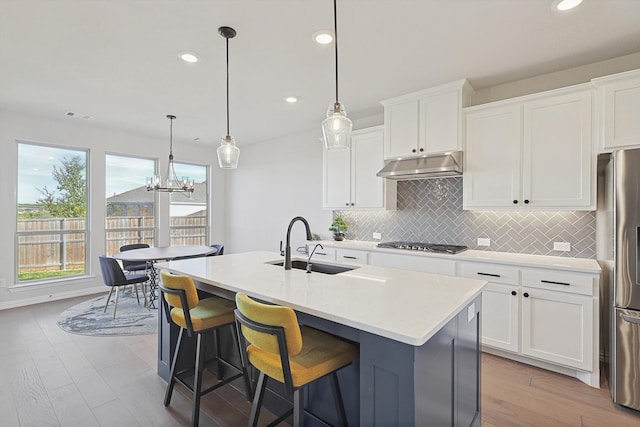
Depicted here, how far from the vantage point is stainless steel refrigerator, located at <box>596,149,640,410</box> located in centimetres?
218

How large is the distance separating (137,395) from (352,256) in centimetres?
252

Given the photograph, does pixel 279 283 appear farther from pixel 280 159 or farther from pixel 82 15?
pixel 280 159

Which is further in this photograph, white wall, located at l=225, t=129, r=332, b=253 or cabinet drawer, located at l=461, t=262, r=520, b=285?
white wall, located at l=225, t=129, r=332, b=253

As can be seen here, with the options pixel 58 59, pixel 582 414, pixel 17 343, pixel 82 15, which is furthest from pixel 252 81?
pixel 582 414

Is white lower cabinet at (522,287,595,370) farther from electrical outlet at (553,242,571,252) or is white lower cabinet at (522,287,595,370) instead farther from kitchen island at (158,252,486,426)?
kitchen island at (158,252,486,426)

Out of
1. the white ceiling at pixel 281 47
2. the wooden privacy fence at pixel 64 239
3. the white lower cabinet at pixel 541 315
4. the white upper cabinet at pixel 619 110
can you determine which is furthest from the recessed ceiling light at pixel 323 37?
the wooden privacy fence at pixel 64 239

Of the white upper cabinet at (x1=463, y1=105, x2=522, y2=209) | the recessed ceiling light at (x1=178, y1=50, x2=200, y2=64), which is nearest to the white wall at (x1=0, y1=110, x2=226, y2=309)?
the recessed ceiling light at (x1=178, y1=50, x2=200, y2=64)

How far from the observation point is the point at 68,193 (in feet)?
16.3

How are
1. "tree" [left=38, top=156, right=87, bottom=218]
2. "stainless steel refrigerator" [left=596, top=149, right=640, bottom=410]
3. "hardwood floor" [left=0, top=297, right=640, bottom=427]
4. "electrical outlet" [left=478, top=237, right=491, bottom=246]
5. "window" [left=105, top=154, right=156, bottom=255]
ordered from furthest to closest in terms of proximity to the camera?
"window" [left=105, top=154, right=156, bottom=255]
"tree" [left=38, top=156, right=87, bottom=218]
"electrical outlet" [left=478, top=237, right=491, bottom=246]
"stainless steel refrigerator" [left=596, top=149, right=640, bottom=410]
"hardwood floor" [left=0, top=297, right=640, bottom=427]

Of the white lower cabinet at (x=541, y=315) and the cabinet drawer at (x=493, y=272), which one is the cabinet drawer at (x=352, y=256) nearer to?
the white lower cabinet at (x=541, y=315)

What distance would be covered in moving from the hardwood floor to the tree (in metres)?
2.39

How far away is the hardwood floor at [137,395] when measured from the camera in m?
2.08

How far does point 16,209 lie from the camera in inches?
177

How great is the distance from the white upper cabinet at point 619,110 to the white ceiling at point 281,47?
347 millimetres
